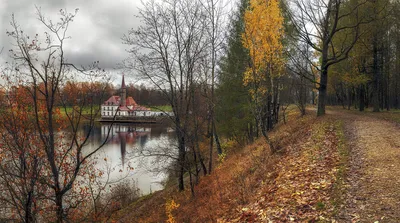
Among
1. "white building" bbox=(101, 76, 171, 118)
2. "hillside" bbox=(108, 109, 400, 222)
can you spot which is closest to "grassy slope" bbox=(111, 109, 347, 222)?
"hillside" bbox=(108, 109, 400, 222)

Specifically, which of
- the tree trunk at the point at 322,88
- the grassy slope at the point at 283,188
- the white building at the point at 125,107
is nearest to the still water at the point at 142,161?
the white building at the point at 125,107

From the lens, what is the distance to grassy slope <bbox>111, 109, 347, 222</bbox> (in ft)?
19.0

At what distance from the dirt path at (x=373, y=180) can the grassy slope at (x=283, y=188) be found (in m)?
0.31

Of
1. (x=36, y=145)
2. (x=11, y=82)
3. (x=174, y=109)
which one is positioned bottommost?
(x=36, y=145)

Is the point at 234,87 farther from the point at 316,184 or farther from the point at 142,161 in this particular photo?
the point at 316,184

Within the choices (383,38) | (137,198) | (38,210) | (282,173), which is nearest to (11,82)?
(38,210)

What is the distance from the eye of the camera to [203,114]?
1433cm

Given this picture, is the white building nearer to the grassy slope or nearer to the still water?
the still water

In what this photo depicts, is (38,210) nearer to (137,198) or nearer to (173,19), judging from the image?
(173,19)

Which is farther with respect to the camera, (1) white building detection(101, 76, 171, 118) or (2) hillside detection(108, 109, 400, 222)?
(1) white building detection(101, 76, 171, 118)

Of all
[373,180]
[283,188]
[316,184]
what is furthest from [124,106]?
[373,180]

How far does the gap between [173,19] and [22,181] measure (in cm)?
932

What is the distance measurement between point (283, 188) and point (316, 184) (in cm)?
A: 89

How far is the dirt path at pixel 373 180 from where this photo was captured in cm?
479
